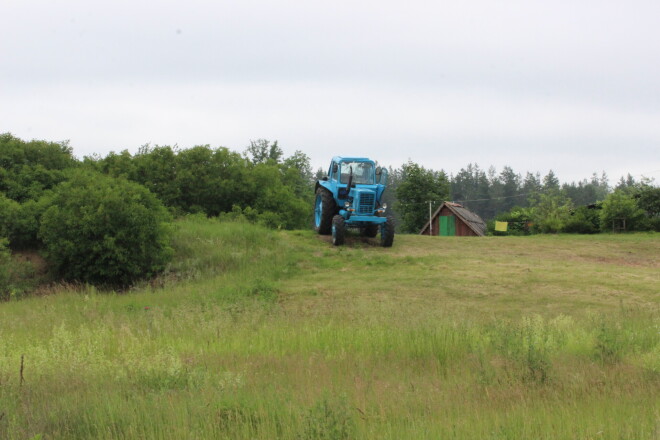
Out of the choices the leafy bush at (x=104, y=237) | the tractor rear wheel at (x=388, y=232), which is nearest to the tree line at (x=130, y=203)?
the leafy bush at (x=104, y=237)

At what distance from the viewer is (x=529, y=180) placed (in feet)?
472

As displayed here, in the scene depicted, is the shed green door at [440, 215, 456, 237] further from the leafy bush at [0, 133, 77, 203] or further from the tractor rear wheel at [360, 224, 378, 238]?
the leafy bush at [0, 133, 77, 203]

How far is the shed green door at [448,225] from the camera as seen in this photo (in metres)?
54.5

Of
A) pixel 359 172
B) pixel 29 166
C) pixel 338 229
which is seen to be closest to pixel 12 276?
pixel 29 166

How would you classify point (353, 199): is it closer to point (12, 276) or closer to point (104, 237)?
point (104, 237)

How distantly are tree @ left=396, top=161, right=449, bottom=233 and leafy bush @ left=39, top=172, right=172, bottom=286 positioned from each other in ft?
165

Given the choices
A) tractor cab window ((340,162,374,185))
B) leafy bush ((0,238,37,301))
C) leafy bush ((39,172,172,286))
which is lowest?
leafy bush ((0,238,37,301))

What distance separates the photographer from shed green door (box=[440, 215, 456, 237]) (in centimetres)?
5447

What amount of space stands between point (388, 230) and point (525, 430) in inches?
659

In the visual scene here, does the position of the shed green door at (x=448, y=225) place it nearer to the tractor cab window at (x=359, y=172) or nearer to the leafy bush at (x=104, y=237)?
the tractor cab window at (x=359, y=172)

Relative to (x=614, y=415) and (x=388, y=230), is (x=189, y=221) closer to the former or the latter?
(x=388, y=230)

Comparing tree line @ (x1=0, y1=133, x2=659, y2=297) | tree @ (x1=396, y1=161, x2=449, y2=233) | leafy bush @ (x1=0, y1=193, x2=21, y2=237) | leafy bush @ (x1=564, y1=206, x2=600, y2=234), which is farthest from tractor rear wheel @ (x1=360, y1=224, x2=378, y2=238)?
tree @ (x1=396, y1=161, x2=449, y2=233)

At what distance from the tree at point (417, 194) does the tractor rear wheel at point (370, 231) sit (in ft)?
142

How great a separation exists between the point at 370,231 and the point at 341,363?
16.4 meters
